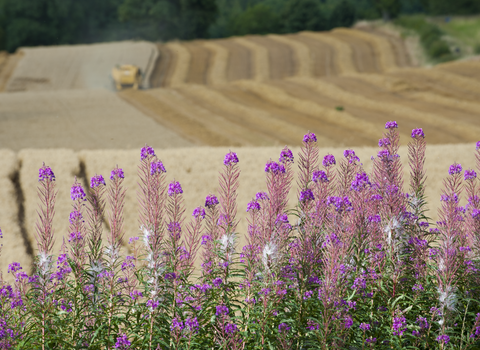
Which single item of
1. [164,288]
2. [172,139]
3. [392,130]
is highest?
[392,130]

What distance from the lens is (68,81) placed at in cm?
4712

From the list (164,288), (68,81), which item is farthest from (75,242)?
(68,81)

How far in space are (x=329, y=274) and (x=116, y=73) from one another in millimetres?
37007

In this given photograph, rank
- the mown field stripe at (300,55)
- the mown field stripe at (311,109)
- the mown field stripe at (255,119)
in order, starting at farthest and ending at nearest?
the mown field stripe at (300,55) < the mown field stripe at (311,109) < the mown field stripe at (255,119)

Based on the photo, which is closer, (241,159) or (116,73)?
(241,159)

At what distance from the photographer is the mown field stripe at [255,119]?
1061 inches

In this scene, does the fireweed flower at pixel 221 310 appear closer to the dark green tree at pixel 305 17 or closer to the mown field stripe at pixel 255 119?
the mown field stripe at pixel 255 119

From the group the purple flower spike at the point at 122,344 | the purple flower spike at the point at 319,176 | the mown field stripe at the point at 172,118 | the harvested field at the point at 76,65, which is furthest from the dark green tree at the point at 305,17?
the purple flower spike at the point at 122,344

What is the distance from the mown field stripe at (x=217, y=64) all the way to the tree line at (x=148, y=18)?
10.1m

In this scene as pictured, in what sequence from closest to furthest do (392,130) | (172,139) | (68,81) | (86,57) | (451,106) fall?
(392,130)
(172,139)
(451,106)
(68,81)
(86,57)

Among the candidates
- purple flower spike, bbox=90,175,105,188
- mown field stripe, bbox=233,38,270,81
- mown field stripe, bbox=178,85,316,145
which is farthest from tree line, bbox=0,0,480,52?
purple flower spike, bbox=90,175,105,188

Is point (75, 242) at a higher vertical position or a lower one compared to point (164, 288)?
higher

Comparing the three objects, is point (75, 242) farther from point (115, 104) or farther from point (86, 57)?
point (86, 57)

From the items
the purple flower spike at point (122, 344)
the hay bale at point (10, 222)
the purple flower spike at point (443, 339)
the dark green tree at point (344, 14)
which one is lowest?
the hay bale at point (10, 222)
